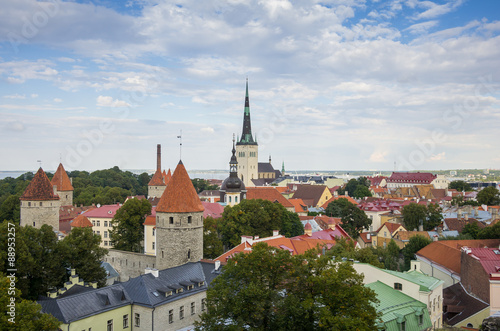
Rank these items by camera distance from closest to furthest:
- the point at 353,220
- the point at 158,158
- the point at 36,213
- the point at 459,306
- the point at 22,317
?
the point at 22,317, the point at 459,306, the point at 36,213, the point at 353,220, the point at 158,158

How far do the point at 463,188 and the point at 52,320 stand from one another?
119907 millimetres

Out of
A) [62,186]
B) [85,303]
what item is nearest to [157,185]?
[62,186]

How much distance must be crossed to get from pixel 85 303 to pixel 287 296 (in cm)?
1186

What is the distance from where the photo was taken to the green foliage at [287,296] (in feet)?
60.3

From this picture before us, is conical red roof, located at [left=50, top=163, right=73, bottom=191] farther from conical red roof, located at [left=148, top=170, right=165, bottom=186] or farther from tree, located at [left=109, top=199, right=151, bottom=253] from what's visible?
tree, located at [left=109, top=199, right=151, bottom=253]

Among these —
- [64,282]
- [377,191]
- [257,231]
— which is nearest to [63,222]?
[257,231]

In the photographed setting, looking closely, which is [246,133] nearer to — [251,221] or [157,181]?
[157,181]

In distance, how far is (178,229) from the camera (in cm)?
3391

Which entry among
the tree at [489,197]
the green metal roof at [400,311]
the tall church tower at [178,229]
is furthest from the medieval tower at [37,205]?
the tree at [489,197]

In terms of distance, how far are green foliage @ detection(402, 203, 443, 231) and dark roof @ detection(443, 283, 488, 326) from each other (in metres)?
28.3

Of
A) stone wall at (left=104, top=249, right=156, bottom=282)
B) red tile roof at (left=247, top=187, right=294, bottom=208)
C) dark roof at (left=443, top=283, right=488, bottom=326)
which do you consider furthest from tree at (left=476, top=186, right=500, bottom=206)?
stone wall at (left=104, top=249, right=156, bottom=282)

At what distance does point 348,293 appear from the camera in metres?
18.5

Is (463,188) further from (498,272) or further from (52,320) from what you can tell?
(52,320)

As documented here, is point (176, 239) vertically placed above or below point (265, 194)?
below
